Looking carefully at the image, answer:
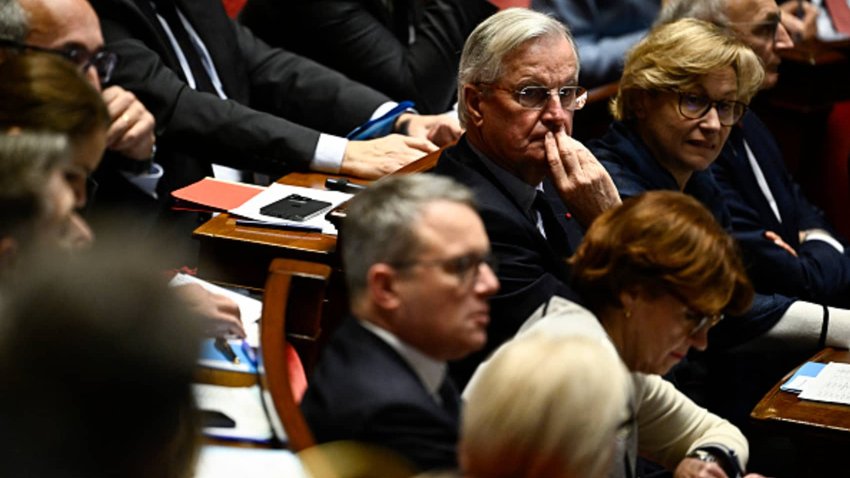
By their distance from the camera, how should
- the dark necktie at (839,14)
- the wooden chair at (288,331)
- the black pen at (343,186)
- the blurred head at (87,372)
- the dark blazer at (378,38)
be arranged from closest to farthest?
the blurred head at (87,372) → the wooden chair at (288,331) → the black pen at (343,186) → the dark blazer at (378,38) → the dark necktie at (839,14)

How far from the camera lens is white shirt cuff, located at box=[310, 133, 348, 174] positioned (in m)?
3.11

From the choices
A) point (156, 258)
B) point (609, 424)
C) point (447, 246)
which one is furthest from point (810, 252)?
point (156, 258)

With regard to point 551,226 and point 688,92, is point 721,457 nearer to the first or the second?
point 551,226

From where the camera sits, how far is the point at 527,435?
4.93ft

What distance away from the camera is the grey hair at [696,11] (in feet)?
11.9

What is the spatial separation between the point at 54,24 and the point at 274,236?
0.55 m

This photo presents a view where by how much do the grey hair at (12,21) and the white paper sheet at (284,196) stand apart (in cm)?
55

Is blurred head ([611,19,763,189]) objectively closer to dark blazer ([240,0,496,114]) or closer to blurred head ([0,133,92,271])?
dark blazer ([240,0,496,114])

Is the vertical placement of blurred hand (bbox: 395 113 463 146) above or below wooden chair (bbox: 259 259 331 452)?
below

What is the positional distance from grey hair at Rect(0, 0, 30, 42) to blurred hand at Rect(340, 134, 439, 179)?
2.91 feet

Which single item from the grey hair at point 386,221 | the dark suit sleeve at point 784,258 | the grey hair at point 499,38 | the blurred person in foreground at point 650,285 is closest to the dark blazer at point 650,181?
the dark suit sleeve at point 784,258

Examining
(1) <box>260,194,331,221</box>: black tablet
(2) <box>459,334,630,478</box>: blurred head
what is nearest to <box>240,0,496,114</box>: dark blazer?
(1) <box>260,194,331,221</box>: black tablet

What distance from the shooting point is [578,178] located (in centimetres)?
265

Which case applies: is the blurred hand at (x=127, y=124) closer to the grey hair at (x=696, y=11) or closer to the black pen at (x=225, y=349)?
the black pen at (x=225, y=349)
